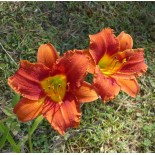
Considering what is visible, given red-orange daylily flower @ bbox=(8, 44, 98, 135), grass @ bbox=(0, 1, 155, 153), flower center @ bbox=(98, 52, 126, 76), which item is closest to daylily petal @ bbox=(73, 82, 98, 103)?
red-orange daylily flower @ bbox=(8, 44, 98, 135)

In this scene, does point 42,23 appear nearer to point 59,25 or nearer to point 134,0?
point 59,25

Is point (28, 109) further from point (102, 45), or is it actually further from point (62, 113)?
point (102, 45)

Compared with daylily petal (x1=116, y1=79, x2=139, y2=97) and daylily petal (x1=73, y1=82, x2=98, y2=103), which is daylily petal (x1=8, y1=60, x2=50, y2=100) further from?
daylily petal (x1=116, y1=79, x2=139, y2=97)

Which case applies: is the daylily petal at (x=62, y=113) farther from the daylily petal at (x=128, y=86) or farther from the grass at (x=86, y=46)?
the grass at (x=86, y=46)

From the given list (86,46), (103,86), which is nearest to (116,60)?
(103,86)

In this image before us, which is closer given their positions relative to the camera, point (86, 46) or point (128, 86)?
point (128, 86)

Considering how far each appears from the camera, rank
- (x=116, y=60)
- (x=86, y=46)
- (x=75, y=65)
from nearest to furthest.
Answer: (x=75, y=65)
(x=116, y=60)
(x=86, y=46)
